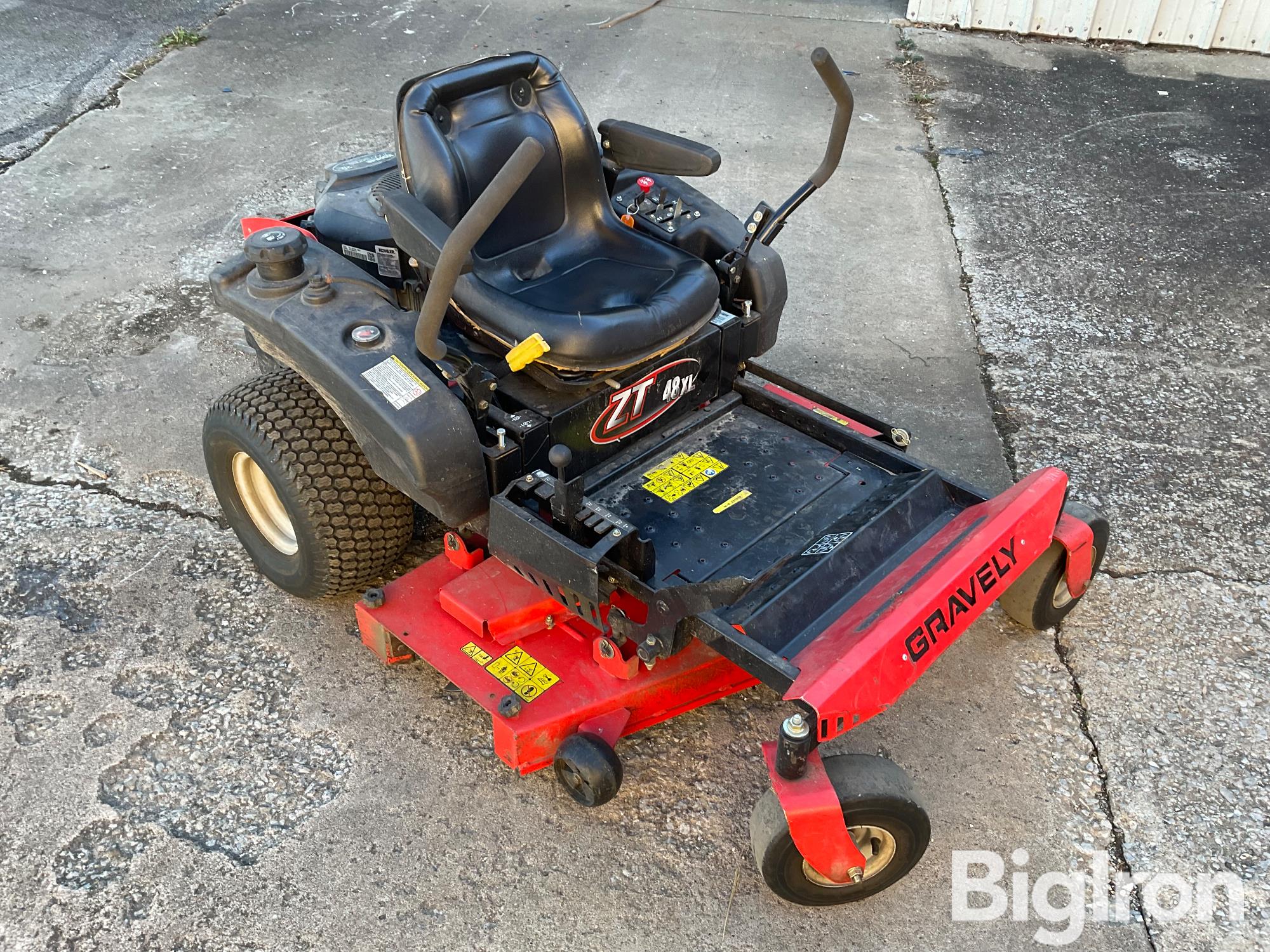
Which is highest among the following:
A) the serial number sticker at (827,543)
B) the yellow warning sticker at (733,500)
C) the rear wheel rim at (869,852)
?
the serial number sticker at (827,543)

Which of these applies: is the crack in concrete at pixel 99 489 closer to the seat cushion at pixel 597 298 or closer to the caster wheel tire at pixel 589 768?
the seat cushion at pixel 597 298

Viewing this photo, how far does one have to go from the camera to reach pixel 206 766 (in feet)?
8.54

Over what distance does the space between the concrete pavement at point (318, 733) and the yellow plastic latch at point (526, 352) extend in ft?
3.07

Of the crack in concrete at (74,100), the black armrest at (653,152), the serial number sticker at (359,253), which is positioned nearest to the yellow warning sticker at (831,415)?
the black armrest at (653,152)

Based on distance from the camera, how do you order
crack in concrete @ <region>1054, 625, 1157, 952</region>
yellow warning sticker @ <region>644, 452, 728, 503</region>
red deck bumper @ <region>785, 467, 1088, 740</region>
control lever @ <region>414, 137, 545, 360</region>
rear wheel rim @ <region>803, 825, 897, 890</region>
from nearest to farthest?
control lever @ <region>414, 137, 545, 360</region> → red deck bumper @ <region>785, 467, 1088, 740</region> → rear wheel rim @ <region>803, 825, 897, 890</region> → crack in concrete @ <region>1054, 625, 1157, 952</region> → yellow warning sticker @ <region>644, 452, 728, 503</region>

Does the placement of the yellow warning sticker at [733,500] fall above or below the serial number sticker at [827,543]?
below

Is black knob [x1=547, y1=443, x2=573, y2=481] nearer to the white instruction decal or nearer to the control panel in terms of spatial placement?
the white instruction decal

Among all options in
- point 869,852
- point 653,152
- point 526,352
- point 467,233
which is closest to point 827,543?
point 869,852

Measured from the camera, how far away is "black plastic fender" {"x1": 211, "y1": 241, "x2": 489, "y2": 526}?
246 cm

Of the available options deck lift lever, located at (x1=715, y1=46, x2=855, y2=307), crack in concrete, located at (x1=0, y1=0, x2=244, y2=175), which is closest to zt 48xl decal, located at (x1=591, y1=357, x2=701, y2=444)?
deck lift lever, located at (x1=715, y1=46, x2=855, y2=307)

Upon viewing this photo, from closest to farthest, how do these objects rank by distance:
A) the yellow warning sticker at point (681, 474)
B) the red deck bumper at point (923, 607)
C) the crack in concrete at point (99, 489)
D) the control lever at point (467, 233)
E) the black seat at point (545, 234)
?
the control lever at point (467, 233) < the red deck bumper at point (923, 607) < the black seat at point (545, 234) < the yellow warning sticker at point (681, 474) < the crack in concrete at point (99, 489)

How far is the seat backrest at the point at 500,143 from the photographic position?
272 cm

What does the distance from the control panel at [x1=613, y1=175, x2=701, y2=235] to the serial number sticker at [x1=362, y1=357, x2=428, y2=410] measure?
0.96 metres

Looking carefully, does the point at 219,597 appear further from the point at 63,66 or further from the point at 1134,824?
the point at 63,66
